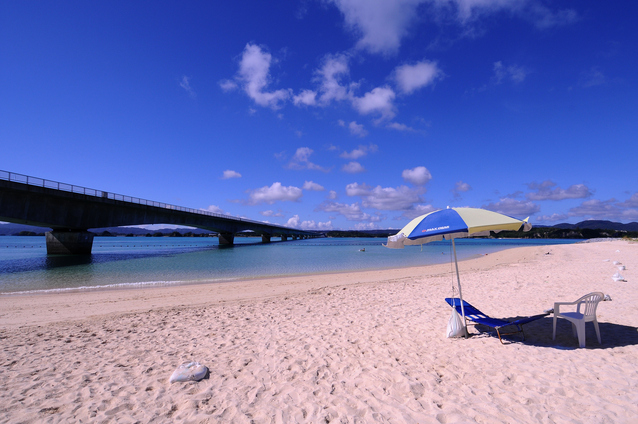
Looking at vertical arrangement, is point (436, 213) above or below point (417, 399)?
above

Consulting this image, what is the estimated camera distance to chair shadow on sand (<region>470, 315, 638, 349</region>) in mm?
5047

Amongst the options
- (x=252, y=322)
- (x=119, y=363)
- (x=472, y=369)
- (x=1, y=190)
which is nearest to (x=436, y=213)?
(x=472, y=369)

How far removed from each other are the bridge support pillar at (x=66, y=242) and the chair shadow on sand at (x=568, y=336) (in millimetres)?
38764

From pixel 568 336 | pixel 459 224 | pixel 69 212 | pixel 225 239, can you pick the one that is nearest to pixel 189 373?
pixel 459 224

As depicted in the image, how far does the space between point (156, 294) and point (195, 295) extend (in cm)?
196

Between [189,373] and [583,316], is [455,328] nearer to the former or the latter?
[583,316]

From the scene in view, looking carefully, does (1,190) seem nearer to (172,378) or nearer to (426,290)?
(172,378)

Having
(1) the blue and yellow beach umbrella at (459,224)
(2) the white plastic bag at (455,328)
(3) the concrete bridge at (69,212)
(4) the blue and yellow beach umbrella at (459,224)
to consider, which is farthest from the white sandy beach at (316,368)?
(3) the concrete bridge at (69,212)

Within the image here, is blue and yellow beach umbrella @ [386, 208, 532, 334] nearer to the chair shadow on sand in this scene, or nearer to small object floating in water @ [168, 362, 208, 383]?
the chair shadow on sand

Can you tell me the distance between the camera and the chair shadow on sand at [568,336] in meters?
5.05

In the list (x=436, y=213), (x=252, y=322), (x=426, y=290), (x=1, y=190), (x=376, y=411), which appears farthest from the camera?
(x=1, y=190)

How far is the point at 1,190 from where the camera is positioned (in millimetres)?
24000

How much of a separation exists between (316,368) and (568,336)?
4927 mm

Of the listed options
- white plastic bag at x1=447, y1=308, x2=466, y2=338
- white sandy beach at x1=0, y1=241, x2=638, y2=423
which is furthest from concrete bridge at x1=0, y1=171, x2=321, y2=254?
white plastic bag at x1=447, y1=308, x2=466, y2=338
